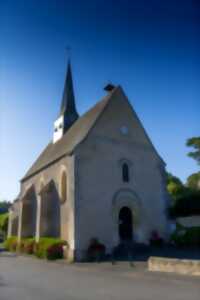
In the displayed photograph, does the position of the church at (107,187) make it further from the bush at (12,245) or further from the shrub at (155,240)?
the bush at (12,245)

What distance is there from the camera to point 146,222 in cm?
1948

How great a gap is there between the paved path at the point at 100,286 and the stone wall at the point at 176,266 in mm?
410

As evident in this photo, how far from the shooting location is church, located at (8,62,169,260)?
55.6 feet

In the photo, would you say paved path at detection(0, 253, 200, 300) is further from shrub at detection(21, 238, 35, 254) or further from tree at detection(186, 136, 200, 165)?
tree at detection(186, 136, 200, 165)

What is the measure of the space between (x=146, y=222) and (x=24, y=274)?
35.9 feet

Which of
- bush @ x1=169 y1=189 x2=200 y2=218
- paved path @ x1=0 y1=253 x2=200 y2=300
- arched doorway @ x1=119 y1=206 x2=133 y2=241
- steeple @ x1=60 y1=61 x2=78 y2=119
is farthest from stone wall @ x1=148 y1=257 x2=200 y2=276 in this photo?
steeple @ x1=60 y1=61 x2=78 y2=119

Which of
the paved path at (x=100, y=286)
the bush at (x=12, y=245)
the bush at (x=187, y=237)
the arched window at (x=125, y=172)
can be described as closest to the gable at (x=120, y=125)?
the arched window at (x=125, y=172)

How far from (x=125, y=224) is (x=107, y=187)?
3.43 metres

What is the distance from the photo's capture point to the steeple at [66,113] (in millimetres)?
27183

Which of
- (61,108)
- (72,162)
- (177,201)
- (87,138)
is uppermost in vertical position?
(61,108)

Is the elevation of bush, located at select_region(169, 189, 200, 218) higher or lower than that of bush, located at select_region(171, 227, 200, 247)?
higher

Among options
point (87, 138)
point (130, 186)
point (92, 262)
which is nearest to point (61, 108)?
point (87, 138)

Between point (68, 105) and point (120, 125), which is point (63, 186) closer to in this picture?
point (120, 125)

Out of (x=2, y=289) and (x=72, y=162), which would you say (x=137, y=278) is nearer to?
(x=2, y=289)
